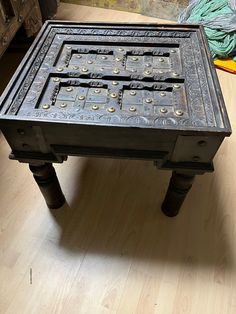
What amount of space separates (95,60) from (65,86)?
162 millimetres

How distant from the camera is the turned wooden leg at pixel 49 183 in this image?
85 cm

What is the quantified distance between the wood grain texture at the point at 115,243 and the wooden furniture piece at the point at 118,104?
0.54ft

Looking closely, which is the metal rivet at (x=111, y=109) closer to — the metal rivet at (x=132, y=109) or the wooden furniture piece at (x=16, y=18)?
the metal rivet at (x=132, y=109)

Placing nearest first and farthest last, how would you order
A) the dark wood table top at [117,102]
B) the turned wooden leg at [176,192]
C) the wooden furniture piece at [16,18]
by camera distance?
the dark wood table top at [117,102] → the turned wooden leg at [176,192] → the wooden furniture piece at [16,18]

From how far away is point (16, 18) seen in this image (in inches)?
55.8

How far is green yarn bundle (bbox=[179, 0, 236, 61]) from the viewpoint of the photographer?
64.9 inches

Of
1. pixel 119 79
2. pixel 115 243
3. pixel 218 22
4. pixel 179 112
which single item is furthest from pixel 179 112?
pixel 218 22

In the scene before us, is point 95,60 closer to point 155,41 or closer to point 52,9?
point 155,41

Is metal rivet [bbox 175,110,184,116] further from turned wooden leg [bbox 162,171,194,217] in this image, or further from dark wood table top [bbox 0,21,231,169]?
turned wooden leg [bbox 162,171,194,217]

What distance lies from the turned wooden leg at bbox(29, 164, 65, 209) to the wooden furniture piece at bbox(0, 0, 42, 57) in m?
0.74

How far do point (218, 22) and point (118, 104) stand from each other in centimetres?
134

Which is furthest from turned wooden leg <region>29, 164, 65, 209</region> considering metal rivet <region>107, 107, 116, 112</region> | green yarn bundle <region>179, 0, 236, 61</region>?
green yarn bundle <region>179, 0, 236, 61</region>

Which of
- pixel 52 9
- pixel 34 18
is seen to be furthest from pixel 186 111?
pixel 52 9

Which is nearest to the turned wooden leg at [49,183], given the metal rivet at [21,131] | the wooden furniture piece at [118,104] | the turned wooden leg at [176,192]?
the wooden furniture piece at [118,104]
